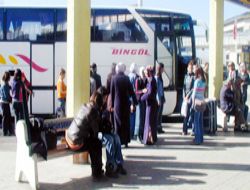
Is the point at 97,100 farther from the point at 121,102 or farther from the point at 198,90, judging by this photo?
the point at 198,90

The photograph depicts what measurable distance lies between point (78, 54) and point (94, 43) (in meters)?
7.07

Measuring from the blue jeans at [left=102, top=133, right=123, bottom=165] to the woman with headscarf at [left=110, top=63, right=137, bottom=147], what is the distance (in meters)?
1.67

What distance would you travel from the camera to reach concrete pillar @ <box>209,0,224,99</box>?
571 inches

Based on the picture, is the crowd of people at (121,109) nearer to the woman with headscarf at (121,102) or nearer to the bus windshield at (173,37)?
the woman with headscarf at (121,102)

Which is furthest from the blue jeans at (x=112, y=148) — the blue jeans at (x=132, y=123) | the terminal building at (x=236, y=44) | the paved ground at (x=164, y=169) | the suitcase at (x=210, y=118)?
the terminal building at (x=236, y=44)

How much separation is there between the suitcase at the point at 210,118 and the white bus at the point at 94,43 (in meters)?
2.97

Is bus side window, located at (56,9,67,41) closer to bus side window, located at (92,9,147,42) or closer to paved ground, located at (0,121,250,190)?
bus side window, located at (92,9,147,42)

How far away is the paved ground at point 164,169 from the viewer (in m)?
7.56

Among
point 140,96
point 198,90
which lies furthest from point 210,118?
point 140,96

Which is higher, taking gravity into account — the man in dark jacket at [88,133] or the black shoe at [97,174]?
the man in dark jacket at [88,133]

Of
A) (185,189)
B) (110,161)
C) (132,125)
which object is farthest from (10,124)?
(185,189)

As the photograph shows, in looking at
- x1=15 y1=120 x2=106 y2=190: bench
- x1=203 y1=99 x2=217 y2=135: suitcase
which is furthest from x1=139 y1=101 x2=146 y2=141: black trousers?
x1=15 y1=120 x2=106 y2=190: bench

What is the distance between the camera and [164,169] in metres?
8.70

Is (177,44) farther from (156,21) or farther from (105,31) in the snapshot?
(105,31)
